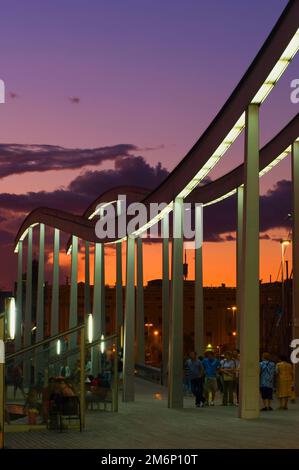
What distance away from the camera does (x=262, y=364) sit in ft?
65.3

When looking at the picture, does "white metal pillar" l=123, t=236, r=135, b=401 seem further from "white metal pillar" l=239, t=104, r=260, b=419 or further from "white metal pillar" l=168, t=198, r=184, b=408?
"white metal pillar" l=239, t=104, r=260, b=419

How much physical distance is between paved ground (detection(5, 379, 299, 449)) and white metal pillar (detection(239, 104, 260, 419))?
0.53 m

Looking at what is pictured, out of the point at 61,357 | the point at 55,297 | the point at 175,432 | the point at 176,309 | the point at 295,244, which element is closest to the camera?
the point at 175,432

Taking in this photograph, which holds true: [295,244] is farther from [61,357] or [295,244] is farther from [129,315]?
[61,357]

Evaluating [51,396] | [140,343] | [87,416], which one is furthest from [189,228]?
[51,396]

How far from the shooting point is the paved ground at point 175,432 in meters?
13.8

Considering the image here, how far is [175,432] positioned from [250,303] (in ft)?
11.3

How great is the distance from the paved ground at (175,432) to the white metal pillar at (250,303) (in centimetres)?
53

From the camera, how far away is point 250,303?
1820cm

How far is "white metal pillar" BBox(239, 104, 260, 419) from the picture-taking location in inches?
707

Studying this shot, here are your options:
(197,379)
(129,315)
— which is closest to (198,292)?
(129,315)

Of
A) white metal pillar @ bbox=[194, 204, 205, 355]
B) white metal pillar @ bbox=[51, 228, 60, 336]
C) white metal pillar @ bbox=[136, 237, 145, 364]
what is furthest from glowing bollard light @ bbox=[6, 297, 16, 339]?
white metal pillar @ bbox=[51, 228, 60, 336]
